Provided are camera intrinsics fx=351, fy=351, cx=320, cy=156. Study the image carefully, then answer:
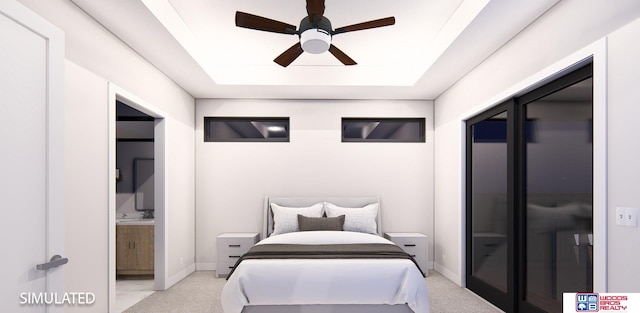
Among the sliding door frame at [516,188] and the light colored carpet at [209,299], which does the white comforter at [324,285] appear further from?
the sliding door frame at [516,188]

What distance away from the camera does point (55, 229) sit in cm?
173

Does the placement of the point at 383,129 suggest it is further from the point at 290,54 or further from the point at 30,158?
the point at 30,158

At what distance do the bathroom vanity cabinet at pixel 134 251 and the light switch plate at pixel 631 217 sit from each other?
4780 millimetres

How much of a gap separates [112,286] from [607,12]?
4.19m

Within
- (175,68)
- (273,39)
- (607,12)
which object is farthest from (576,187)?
(175,68)

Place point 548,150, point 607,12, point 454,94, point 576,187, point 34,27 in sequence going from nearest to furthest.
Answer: point 34,27 → point 607,12 → point 576,187 → point 548,150 → point 454,94

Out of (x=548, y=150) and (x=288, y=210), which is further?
(x=288, y=210)

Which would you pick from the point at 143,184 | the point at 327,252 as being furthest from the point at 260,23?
the point at 143,184

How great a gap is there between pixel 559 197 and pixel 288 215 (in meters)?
3.05

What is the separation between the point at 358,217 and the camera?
15.4 ft

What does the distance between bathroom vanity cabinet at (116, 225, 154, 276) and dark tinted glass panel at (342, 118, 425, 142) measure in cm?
309

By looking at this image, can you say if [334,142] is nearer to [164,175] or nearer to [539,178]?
[164,175]

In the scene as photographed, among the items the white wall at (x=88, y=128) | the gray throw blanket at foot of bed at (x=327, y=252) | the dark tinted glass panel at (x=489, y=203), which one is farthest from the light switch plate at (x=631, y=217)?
the white wall at (x=88, y=128)

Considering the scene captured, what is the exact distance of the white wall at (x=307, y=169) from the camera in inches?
207
